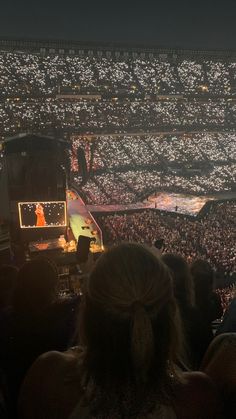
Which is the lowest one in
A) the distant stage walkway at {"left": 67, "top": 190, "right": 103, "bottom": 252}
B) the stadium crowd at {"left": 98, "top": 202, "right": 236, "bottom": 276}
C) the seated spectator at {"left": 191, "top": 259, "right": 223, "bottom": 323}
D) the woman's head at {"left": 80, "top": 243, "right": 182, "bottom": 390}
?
the stadium crowd at {"left": 98, "top": 202, "right": 236, "bottom": 276}

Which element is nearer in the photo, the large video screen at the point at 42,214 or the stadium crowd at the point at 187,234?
the stadium crowd at the point at 187,234

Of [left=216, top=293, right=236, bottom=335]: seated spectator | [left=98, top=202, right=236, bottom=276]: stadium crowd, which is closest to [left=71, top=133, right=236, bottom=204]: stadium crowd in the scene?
[left=98, top=202, right=236, bottom=276]: stadium crowd

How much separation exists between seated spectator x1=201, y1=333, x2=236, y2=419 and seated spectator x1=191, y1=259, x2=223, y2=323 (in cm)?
159

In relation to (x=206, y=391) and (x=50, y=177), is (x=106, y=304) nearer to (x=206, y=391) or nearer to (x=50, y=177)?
(x=206, y=391)

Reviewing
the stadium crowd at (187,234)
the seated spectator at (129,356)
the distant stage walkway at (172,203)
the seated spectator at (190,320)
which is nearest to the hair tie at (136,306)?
the seated spectator at (129,356)

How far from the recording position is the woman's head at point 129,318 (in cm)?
170

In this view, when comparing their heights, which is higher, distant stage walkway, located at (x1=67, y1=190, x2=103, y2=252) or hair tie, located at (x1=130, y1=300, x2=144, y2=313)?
hair tie, located at (x1=130, y1=300, x2=144, y2=313)

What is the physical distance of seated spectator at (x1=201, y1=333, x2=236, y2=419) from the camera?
184cm

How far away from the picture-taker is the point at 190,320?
10.6 ft

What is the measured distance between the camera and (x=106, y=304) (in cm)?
172

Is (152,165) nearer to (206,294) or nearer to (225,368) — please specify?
(206,294)

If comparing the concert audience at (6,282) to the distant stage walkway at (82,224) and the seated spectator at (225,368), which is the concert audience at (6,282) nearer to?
the seated spectator at (225,368)

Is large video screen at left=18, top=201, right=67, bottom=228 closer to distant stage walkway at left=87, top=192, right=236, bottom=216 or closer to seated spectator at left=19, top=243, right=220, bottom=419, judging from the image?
distant stage walkway at left=87, top=192, right=236, bottom=216

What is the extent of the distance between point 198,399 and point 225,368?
249mm
